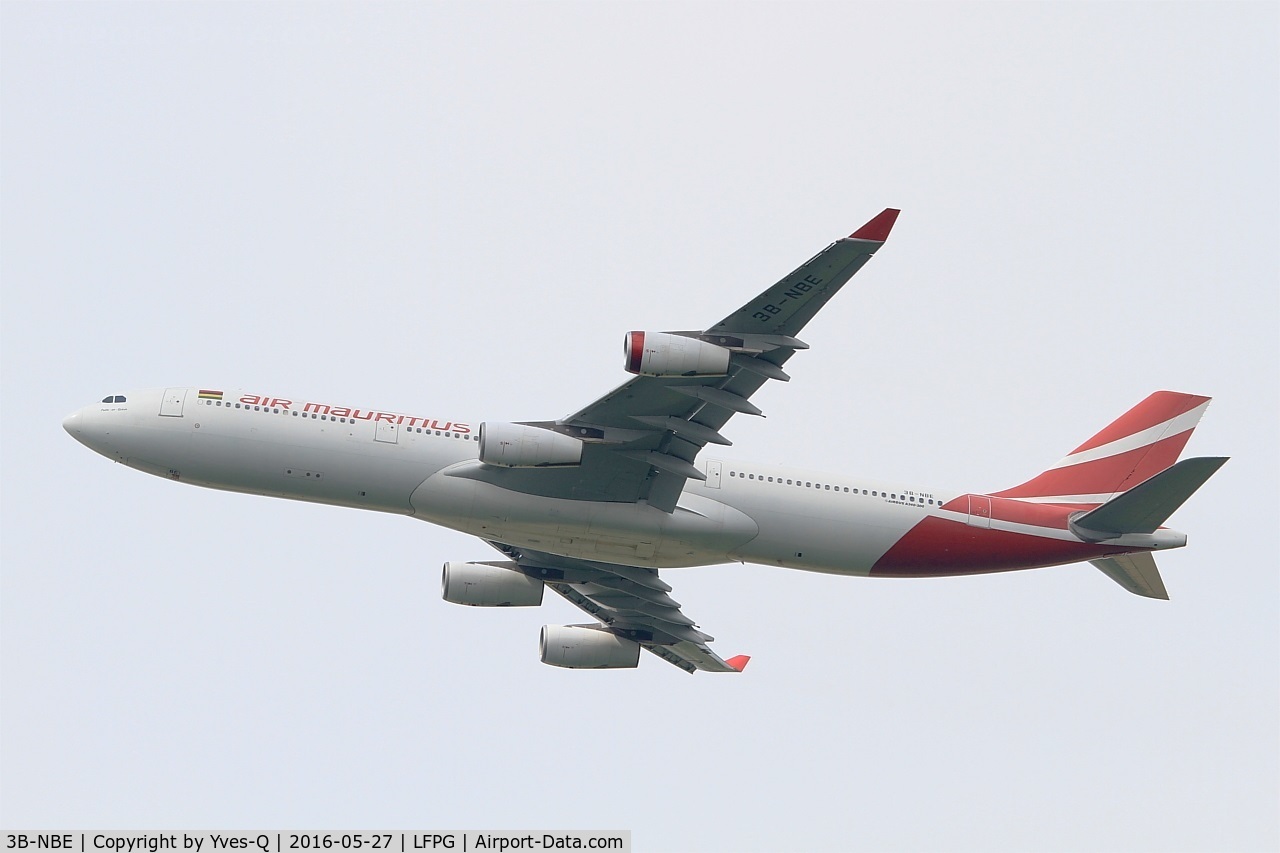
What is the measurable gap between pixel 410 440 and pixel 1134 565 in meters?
23.2

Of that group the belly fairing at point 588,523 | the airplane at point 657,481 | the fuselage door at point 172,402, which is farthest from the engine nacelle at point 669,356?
the fuselage door at point 172,402

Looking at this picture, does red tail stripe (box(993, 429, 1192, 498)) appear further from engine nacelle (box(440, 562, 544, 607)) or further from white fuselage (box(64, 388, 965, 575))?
engine nacelle (box(440, 562, 544, 607))

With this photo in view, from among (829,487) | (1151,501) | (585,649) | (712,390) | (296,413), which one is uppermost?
(296,413)

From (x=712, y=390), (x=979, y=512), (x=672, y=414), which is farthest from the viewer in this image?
(x=979, y=512)

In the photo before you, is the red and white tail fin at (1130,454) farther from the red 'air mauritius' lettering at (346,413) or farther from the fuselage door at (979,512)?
the red 'air mauritius' lettering at (346,413)

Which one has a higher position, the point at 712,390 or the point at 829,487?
the point at 712,390

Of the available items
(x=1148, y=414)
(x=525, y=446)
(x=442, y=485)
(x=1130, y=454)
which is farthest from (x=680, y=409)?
(x=1148, y=414)

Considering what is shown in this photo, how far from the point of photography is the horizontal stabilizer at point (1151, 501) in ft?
150

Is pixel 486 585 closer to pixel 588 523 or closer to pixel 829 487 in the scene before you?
pixel 588 523

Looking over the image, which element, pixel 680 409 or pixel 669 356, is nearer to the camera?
pixel 669 356

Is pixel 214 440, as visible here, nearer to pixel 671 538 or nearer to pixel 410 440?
pixel 410 440

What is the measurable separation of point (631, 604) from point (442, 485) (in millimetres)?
12113

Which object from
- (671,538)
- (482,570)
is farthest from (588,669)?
(671,538)

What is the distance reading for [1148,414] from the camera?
52281 millimetres
